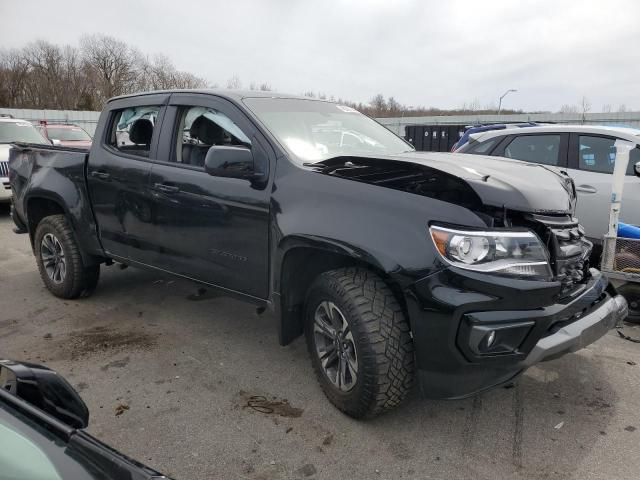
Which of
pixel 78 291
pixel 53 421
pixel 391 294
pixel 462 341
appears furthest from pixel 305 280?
pixel 78 291

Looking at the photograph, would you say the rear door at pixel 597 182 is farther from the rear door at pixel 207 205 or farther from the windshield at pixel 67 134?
the windshield at pixel 67 134

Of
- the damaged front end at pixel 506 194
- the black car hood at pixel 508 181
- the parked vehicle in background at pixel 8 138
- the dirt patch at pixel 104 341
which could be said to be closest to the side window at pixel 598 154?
the black car hood at pixel 508 181

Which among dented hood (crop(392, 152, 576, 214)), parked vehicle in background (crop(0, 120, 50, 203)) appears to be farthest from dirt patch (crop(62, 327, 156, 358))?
parked vehicle in background (crop(0, 120, 50, 203))

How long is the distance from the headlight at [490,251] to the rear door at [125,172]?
7.92 ft

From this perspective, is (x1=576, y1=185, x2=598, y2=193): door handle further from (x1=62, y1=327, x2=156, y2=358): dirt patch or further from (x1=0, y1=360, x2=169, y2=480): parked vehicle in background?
(x1=0, y1=360, x2=169, y2=480): parked vehicle in background

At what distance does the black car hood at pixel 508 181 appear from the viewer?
8.10 feet

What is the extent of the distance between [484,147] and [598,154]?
1.25 metres

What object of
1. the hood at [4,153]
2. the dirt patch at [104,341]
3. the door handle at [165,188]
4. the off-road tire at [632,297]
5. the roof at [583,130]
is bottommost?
the dirt patch at [104,341]

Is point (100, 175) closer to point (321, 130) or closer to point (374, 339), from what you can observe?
point (321, 130)

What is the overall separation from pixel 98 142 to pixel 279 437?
3081 millimetres

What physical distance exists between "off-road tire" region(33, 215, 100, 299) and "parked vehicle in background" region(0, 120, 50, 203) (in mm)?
5205

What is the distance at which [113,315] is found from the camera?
4582 mm

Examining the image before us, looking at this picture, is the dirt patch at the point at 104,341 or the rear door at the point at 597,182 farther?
the rear door at the point at 597,182

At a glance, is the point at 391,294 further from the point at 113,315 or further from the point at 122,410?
the point at 113,315
